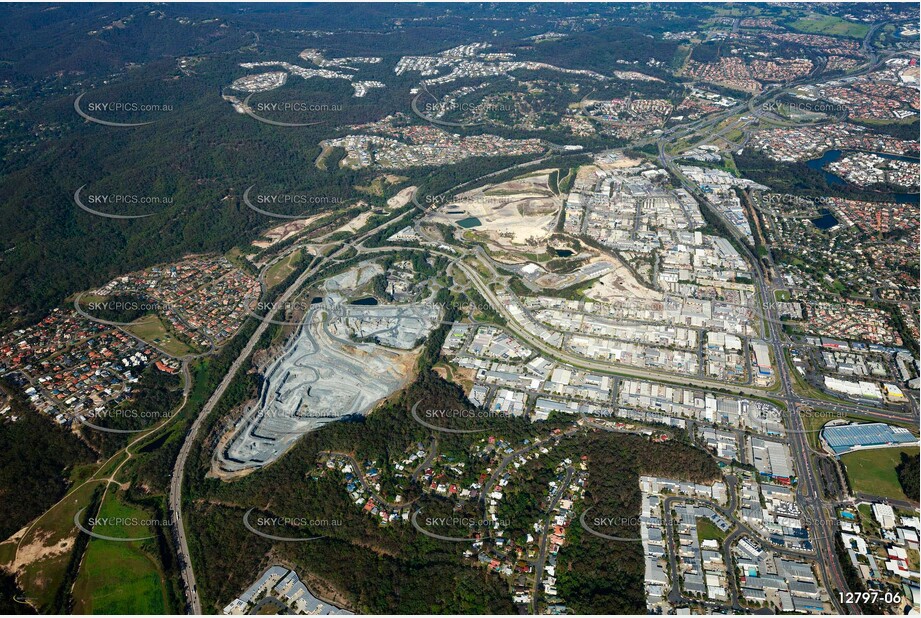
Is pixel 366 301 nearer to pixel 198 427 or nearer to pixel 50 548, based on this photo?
pixel 198 427

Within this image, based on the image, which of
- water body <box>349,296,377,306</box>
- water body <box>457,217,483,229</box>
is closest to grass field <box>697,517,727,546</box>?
water body <box>349,296,377,306</box>

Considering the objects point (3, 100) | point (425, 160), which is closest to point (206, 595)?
point (425, 160)

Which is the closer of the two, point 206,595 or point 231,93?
point 206,595

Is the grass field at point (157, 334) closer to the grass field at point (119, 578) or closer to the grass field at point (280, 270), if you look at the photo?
the grass field at point (280, 270)

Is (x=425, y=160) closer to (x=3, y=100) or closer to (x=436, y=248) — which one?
(x=436, y=248)

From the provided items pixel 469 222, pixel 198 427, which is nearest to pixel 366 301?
pixel 469 222

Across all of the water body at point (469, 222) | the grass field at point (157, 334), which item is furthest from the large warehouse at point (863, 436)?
the grass field at point (157, 334)

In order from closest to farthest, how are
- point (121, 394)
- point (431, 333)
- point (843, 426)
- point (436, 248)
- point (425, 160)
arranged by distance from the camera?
point (843, 426)
point (121, 394)
point (431, 333)
point (436, 248)
point (425, 160)
